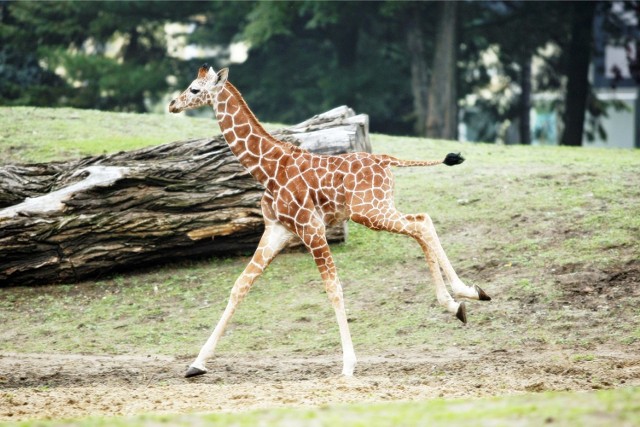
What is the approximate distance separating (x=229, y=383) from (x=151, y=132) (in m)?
10.7

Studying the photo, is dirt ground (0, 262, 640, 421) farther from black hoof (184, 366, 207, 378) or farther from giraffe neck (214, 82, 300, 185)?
giraffe neck (214, 82, 300, 185)

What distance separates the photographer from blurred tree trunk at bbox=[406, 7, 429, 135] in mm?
28469

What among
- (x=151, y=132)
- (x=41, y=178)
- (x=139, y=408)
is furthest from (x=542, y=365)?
(x=151, y=132)

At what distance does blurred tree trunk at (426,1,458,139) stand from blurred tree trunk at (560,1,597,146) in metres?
2.99

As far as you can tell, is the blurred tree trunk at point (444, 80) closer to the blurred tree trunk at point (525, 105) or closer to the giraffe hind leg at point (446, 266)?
the blurred tree trunk at point (525, 105)

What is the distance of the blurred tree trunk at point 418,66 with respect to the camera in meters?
28.5

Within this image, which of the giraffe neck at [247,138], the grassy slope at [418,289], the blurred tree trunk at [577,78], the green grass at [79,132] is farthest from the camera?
the blurred tree trunk at [577,78]

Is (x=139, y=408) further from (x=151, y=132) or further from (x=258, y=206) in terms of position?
(x=151, y=132)

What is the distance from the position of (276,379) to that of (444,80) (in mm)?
18188

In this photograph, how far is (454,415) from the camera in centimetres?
629

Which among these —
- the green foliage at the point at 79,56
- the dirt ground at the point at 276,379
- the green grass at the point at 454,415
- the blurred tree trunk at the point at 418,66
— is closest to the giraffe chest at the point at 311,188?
the dirt ground at the point at 276,379

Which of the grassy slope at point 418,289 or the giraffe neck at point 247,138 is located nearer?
the giraffe neck at point 247,138

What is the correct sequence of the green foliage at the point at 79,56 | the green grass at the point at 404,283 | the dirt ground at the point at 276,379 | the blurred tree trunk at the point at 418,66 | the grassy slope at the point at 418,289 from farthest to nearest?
the green foliage at the point at 79,56, the blurred tree trunk at the point at 418,66, the green grass at the point at 404,283, the grassy slope at the point at 418,289, the dirt ground at the point at 276,379

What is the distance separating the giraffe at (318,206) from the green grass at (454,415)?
2290 millimetres
